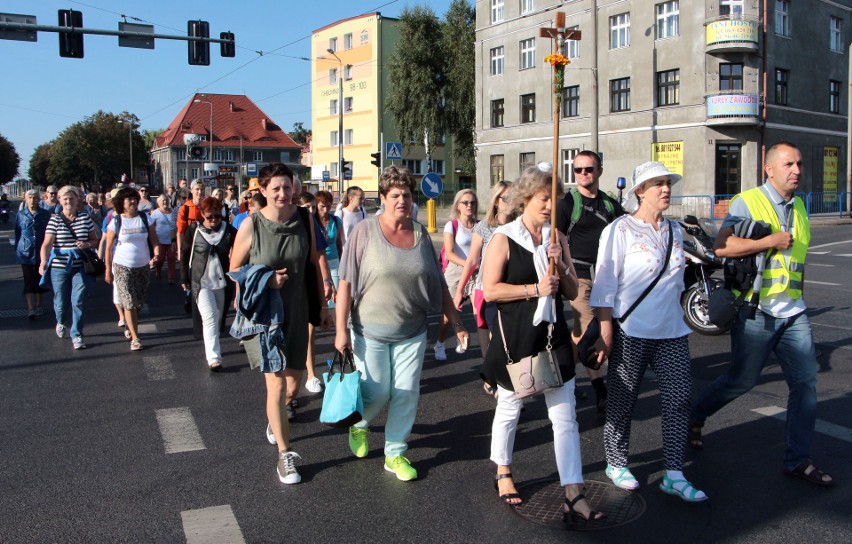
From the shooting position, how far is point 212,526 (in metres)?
3.97

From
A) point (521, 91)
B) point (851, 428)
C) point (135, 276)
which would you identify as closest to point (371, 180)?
point (521, 91)

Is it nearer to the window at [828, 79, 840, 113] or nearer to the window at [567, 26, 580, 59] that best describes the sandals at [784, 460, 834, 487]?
the window at [567, 26, 580, 59]

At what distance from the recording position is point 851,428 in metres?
5.38

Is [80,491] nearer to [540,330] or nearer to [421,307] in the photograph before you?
[421,307]

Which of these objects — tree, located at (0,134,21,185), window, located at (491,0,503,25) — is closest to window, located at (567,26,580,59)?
window, located at (491,0,503,25)

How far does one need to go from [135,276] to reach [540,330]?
5.99 metres

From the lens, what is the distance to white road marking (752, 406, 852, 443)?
5.23 metres

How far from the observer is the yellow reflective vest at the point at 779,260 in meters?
4.39

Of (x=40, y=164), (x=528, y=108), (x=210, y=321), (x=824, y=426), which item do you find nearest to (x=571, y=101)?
(x=528, y=108)

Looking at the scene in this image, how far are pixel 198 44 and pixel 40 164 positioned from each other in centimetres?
10194

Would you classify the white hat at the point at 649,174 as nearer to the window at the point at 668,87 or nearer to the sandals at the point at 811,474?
the sandals at the point at 811,474

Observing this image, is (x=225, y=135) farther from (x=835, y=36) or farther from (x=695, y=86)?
(x=835, y=36)

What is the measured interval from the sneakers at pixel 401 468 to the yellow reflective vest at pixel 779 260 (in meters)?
2.13

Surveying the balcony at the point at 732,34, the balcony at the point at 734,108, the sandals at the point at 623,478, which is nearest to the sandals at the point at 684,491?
the sandals at the point at 623,478
